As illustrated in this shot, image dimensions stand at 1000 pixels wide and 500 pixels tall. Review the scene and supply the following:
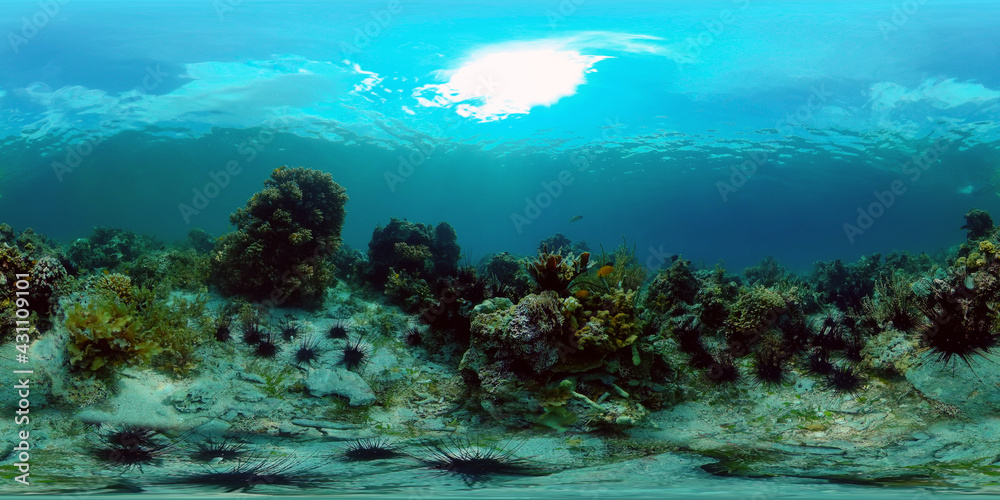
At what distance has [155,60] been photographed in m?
20.9

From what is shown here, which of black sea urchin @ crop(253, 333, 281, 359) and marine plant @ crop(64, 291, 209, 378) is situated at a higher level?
marine plant @ crop(64, 291, 209, 378)

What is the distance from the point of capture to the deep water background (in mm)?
19062

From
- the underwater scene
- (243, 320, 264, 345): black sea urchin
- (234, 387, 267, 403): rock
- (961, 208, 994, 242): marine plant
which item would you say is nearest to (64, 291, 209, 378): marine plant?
the underwater scene

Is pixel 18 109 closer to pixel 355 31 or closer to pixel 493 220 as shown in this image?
pixel 355 31

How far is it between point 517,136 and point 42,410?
34443 millimetres

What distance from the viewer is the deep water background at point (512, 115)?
19062mm

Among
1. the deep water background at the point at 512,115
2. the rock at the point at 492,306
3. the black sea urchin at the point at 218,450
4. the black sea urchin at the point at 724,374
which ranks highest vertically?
the deep water background at the point at 512,115

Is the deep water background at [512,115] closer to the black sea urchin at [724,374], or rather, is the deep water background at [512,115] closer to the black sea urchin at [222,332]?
the black sea urchin at [724,374]

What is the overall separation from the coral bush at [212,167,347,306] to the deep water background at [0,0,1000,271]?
349cm

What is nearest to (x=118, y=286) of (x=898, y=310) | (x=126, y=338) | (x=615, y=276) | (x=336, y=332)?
(x=126, y=338)

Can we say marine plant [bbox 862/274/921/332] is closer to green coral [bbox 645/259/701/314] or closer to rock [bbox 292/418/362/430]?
green coral [bbox 645/259/701/314]

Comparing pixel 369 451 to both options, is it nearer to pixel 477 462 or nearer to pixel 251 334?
pixel 477 462

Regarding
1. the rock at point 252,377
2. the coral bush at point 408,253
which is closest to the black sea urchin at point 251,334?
the rock at point 252,377

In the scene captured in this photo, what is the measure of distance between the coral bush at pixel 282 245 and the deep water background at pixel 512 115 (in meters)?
3.49
